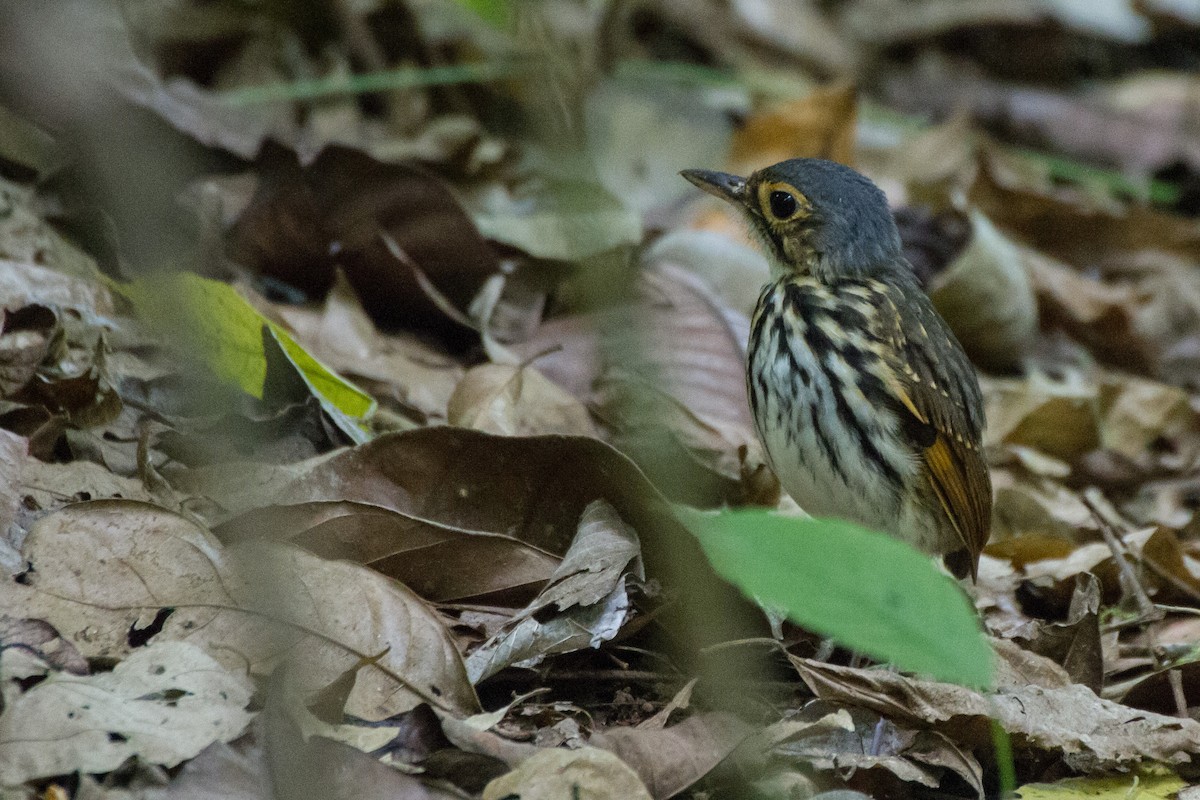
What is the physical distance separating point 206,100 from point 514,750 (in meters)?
3.95

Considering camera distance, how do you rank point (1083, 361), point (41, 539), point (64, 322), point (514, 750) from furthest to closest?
point (1083, 361), point (64, 322), point (41, 539), point (514, 750)

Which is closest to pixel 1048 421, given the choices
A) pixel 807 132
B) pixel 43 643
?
pixel 807 132

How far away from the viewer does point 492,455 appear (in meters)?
3.76

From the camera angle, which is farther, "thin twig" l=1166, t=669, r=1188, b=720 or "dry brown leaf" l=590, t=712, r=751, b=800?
"thin twig" l=1166, t=669, r=1188, b=720

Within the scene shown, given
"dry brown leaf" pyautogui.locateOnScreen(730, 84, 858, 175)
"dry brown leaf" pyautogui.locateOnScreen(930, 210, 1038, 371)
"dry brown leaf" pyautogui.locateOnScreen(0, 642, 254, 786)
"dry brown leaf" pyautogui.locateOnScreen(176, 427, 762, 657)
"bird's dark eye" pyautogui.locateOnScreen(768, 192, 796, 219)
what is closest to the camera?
"dry brown leaf" pyautogui.locateOnScreen(0, 642, 254, 786)

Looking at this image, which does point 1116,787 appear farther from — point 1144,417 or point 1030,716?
point 1144,417

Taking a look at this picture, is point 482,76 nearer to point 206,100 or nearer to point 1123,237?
point 206,100

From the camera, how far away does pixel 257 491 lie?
3723 mm

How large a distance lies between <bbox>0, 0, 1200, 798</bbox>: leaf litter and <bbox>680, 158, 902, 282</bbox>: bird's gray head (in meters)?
0.54

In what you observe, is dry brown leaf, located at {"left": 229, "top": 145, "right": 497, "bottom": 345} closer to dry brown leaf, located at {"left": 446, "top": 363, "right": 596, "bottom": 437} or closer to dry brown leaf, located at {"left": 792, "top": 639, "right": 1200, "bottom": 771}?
dry brown leaf, located at {"left": 446, "top": 363, "right": 596, "bottom": 437}

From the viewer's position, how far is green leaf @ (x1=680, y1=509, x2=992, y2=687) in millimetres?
1877

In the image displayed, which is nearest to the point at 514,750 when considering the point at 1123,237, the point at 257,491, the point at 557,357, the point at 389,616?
the point at 389,616

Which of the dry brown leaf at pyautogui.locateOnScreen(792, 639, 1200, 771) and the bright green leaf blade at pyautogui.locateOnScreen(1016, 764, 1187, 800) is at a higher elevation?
the dry brown leaf at pyautogui.locateOnScreen(792, 639, 1200, 771)

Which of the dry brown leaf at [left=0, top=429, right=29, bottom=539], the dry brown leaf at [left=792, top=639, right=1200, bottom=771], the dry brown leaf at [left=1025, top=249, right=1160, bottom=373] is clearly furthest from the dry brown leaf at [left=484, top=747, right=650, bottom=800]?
the dry brown leaf at [left=1025, top=249, right=1160, bottom=373]
